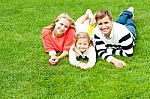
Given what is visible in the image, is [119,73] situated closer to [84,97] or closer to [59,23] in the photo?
[84,97]

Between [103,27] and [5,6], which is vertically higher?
[103,27]

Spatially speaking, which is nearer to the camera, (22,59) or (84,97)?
(84,97)

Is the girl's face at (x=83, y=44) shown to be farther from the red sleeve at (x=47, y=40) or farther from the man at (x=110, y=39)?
the red sleeve at (x=47, y=40)

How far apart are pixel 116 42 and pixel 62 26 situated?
2.48 feet

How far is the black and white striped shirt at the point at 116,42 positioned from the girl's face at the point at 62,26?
422mm

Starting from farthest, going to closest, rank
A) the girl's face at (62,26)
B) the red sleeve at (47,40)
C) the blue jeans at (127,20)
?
the blue jeans at (127,20)
the red sleeve at (47,40)
the girl's face at (62,26)

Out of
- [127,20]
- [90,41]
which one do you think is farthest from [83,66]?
[127,20]

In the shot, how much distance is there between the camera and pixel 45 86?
15.2ft

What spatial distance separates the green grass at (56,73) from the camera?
444 centimetres

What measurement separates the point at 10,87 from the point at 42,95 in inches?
17.1

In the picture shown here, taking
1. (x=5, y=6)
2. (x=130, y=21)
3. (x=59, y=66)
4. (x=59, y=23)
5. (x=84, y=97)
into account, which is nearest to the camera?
(x=84, y=97)

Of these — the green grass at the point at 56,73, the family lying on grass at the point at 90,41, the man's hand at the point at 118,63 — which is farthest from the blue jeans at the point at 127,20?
the man's hand at the point at 118,63

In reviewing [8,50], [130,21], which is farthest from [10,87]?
[130,21]

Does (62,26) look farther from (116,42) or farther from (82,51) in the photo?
(116,42)
